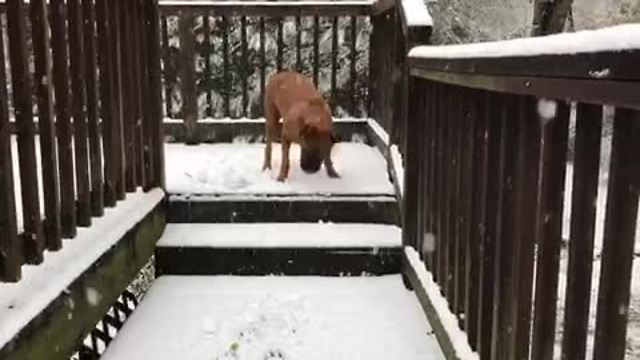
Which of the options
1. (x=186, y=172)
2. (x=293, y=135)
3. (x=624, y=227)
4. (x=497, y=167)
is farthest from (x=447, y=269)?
(x=186, y=172)

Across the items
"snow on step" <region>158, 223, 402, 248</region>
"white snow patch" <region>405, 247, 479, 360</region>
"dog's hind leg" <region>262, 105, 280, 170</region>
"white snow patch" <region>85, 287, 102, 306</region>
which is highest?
"dog's hind leg" <region>262, 105, 280, 170</region>

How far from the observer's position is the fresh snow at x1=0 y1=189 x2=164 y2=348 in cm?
258

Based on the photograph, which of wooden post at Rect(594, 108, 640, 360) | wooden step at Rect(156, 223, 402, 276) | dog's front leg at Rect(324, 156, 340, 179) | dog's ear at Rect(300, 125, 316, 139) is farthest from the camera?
dog's front leg at Rect(324, 156, 340, 179)

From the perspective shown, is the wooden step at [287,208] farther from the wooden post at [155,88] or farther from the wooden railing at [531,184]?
the wooden railing at [531,184]

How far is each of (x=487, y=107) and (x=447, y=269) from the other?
1016 millimetres

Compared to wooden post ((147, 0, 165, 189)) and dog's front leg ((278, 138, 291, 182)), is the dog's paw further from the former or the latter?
wooden post ((147, 0, 165, 189))

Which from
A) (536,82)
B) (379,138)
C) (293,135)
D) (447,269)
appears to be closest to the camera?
(536,82)

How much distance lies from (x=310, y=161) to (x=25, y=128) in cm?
295

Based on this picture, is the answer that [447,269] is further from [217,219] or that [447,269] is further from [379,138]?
[379,138]

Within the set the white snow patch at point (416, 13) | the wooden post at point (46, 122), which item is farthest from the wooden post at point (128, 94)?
the white snow patch at point (416, 13)

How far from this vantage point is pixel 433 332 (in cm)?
367

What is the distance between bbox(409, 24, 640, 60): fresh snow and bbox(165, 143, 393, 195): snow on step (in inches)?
99.2

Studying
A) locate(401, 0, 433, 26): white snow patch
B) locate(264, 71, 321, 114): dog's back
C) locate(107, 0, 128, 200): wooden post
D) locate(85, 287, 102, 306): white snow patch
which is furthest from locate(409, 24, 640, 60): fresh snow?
locate(264, 71, 321, 114): dog's back

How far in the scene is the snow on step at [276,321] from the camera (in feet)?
11.5
